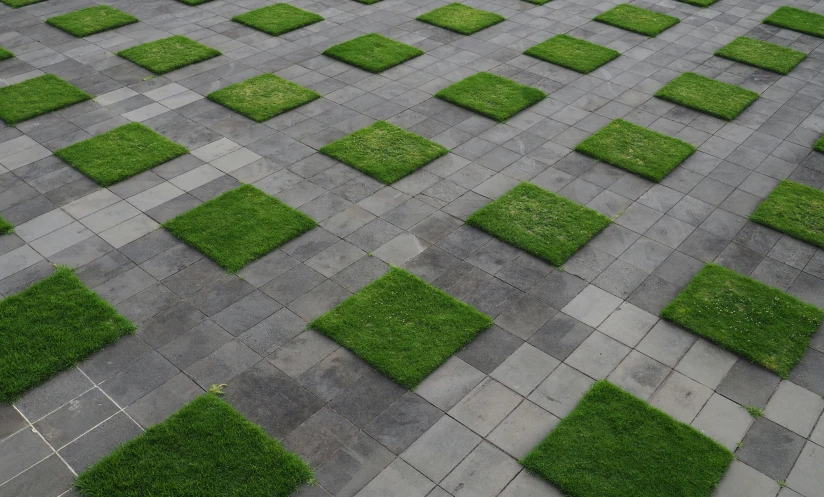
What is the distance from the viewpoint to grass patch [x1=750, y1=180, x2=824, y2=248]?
42.3 ft

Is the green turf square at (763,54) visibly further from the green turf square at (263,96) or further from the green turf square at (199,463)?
the green turf square at (199,463)

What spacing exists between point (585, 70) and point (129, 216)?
12.1 meters

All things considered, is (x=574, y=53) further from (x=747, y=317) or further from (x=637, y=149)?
(x=747, y=317)

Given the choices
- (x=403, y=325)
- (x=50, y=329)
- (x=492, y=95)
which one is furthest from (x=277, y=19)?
(x=403, y=325)

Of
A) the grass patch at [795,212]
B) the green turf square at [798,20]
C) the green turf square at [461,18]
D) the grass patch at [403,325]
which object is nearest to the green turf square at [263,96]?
the green turf square at [461,18]

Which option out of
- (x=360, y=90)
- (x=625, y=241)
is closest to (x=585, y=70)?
(x=360, y=90)

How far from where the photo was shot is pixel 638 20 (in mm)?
21578

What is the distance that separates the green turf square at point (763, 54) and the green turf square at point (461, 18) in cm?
674

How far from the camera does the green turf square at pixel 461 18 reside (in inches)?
818

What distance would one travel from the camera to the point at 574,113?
54.5 feet

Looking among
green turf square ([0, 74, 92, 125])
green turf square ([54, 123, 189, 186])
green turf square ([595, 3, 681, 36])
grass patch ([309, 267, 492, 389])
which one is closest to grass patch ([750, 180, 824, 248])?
grass patch ([309, 267, 492, 389])

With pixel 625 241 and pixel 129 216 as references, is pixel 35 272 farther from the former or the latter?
pixel 625 241

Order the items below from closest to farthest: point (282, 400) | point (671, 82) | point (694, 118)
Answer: point (282, 400)
point (694, 118)
point (671, 82)

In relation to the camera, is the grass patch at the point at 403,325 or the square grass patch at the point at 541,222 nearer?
the grass patch at the point at 403,325
